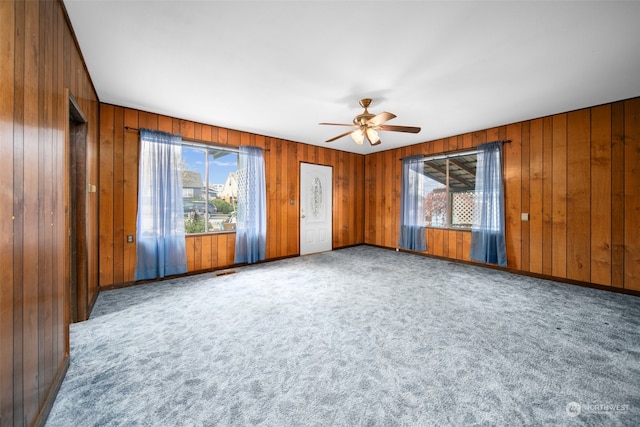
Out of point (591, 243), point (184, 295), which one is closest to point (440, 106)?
point (591, 243)

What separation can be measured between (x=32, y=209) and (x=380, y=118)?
302cm

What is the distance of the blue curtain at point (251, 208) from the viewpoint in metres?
4.57

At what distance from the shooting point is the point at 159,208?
3686mm

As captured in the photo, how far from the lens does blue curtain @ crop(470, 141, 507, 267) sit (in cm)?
429

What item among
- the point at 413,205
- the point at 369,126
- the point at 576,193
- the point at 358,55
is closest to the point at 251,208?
the point at 369,126

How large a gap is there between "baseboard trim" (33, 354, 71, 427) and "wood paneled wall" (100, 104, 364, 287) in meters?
2.07

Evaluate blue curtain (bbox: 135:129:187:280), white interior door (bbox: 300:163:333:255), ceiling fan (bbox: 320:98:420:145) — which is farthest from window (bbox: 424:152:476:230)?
blue curtain (bbox: 135:129:187:280)

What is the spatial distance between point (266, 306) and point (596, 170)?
493 cm

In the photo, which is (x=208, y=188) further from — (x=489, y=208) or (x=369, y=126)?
(x=489, y=208)

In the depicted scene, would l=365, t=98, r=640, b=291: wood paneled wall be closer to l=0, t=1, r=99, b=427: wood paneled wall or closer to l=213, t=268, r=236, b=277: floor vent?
l=213, t=268, r=236, b=277: floor vent

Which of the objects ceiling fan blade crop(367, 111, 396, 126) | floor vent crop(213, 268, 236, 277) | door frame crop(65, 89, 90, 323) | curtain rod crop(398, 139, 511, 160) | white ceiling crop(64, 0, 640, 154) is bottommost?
floor vent crop(213, 268, 236, 277)

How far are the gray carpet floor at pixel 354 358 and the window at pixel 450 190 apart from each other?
1972 millimetres

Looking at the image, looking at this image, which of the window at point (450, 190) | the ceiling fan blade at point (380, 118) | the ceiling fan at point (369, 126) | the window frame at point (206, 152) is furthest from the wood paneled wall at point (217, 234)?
the ceiling fan blade at point (380, 118)

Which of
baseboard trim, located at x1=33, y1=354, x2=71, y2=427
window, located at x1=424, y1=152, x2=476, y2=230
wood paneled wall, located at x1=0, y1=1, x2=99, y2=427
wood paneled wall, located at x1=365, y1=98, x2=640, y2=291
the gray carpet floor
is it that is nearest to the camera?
wood paneled wall, located at x1=0, y1=1, x2=99, y2=427
